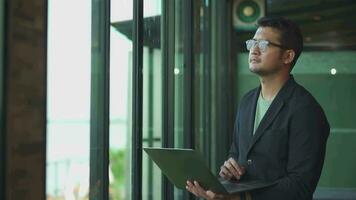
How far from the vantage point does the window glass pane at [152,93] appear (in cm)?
304

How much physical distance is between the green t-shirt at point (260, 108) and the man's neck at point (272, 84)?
0.07 feet

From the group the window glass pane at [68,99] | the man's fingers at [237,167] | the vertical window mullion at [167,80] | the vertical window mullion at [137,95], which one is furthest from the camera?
the vertical window mullion at [167,80]

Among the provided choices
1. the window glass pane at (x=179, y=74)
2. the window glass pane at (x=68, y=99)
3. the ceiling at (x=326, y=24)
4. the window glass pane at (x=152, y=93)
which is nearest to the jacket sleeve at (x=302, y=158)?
the window glass pane at (x=68, y=99)

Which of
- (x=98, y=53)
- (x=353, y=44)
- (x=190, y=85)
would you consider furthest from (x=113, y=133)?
(x=353, y=44)

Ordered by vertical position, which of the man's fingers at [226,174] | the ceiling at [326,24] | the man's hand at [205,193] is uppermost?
the ceiling at [326,24]

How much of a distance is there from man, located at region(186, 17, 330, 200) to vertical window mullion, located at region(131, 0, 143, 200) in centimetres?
63

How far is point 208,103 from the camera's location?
5.17m

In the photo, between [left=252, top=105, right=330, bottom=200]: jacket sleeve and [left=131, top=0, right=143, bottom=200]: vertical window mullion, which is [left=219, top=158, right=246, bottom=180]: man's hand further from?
[left=131, top=0, right=143, bottom=200]: vertical window mullion

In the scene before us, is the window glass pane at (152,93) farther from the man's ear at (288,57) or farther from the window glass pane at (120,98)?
the man's ear at (288,57)

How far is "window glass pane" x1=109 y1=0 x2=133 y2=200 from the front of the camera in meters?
2.46

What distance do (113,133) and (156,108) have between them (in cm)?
94

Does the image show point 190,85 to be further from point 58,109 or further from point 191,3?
point 58,109

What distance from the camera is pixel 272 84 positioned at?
219 cm

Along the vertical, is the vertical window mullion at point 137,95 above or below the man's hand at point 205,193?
above
